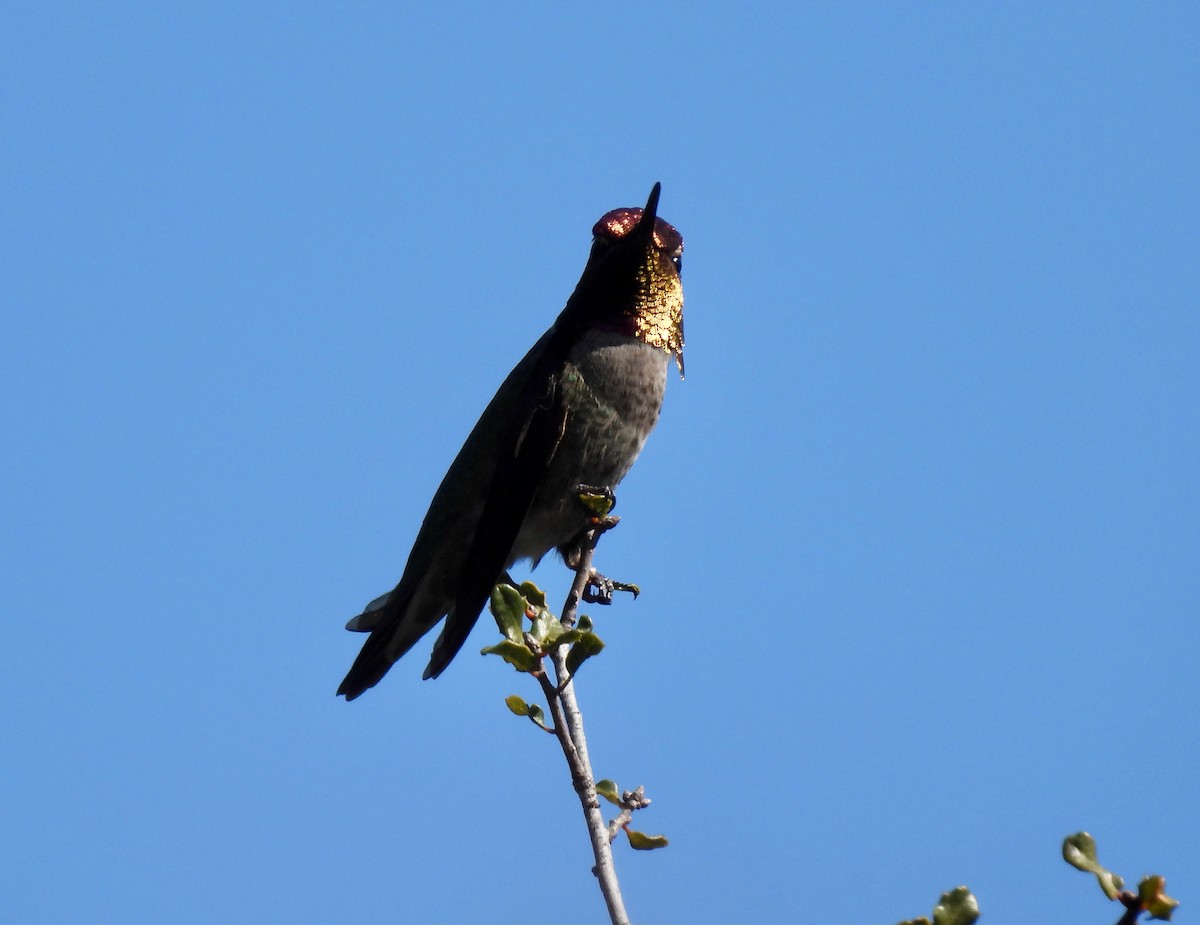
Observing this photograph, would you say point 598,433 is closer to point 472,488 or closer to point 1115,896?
point 472,488

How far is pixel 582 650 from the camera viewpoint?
284 centimetres

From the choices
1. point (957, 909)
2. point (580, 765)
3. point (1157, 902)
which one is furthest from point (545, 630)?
point (1157, 902)

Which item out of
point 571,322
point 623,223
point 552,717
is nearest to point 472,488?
point 571,322

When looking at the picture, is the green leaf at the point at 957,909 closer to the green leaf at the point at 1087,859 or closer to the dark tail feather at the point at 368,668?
the green leaf at the point at 1087,859

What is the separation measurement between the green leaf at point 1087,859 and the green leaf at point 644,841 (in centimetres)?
128

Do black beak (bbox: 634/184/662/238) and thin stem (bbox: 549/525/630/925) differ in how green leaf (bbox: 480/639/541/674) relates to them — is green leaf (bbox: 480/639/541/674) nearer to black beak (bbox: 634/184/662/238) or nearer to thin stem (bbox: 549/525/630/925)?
thin stem (bbox: 549/525/630/925)

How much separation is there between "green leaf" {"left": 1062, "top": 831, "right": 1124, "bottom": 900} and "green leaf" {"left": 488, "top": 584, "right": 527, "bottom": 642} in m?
1.30

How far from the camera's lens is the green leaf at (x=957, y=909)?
170 cm

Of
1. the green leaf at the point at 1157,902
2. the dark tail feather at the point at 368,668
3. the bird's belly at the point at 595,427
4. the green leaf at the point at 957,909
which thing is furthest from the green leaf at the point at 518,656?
the dark tail feather at the point at 368,668

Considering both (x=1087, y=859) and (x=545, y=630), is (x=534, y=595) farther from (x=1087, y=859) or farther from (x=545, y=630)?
(x=1087, y=859)

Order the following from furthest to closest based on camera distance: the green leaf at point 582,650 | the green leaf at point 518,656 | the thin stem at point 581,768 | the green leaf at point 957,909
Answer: the green leaf at point 582,650
the green leaf at point 518,656
the thin stem at point 581,768
the green leaf at point 957,909

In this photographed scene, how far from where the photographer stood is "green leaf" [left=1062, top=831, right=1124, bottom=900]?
171 cm

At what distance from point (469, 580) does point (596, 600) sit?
61 centimetres

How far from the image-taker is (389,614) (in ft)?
20.0
